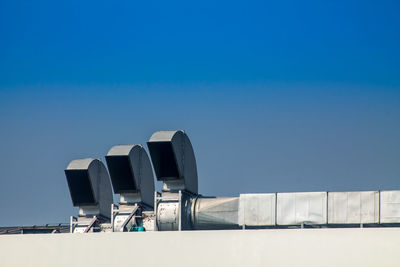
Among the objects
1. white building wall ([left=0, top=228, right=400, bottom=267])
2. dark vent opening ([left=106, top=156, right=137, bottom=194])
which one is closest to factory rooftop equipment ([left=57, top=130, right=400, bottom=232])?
dark vent opening ([left=106, top=156, right=137, bottom=194])

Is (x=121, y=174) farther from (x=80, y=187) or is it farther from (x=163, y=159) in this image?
(x=80, y=187)

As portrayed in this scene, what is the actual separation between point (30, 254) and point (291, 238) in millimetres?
9911

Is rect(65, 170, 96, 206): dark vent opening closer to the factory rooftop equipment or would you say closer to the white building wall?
the factory rooftop equipment

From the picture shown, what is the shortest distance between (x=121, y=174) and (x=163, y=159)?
2.42m

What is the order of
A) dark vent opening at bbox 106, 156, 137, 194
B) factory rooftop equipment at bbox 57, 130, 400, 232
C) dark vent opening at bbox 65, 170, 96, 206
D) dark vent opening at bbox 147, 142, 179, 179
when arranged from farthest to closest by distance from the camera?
dark vent opening at bbox 65, 170, 96, 206
dark vent opening at bbox 106, 156, 137, 194
dark vent opening at bbox 147, 142, 179, 179
factory rooftop equipment at bbox 57, 130, 400, 232

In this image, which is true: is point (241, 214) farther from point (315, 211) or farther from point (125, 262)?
point (125, 262)

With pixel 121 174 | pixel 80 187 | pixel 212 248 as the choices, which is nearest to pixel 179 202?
pixel 121 174

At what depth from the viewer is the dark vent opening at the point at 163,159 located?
1270 inches

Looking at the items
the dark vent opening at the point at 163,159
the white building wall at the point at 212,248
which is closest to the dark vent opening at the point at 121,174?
the dark vent opening at the point at 163,159

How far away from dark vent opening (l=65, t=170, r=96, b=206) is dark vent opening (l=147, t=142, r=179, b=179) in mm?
4006

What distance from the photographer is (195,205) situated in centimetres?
3262

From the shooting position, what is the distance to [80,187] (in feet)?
116

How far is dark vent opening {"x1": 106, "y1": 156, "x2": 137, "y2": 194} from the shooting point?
110 ft

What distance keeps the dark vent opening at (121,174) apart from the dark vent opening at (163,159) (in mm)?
1578
